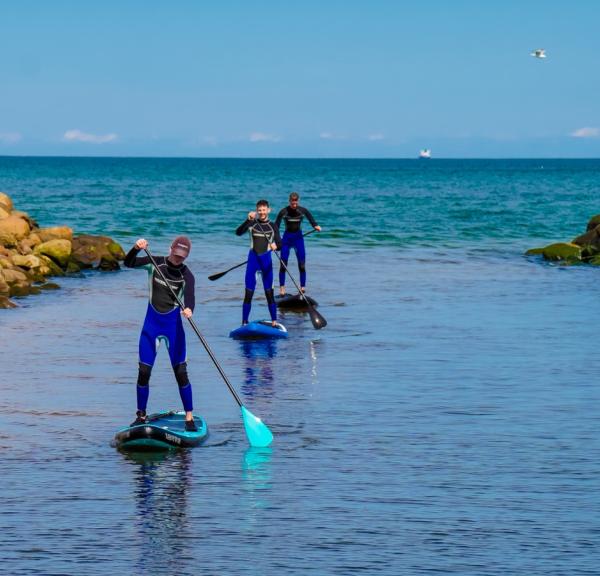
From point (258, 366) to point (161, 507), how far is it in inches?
356

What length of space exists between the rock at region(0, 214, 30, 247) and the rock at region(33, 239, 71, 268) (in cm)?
72

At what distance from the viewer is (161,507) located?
12945 millimetres

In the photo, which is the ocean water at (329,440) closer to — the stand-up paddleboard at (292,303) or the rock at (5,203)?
the stand-up paddleboard at (292,303)

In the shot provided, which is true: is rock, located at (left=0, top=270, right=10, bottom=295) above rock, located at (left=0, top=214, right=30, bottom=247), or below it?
below

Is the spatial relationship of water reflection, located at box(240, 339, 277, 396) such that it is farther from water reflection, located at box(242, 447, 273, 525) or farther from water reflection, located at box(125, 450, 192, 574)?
water reflection, located at box(125, 450, 192, 574)

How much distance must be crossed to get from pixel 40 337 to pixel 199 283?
1202 centimetres

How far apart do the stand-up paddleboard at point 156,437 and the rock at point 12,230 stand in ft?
82.5

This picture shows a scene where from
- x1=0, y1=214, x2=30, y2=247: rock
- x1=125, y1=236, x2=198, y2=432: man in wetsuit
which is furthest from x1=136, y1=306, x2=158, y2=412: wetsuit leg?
x1=0, y1=214, x2=30, y2=247: rock

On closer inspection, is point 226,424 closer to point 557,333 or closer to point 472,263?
point 557,333

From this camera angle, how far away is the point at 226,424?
17.2 meters

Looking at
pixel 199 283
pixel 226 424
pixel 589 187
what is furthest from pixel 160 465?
pixel 589 187

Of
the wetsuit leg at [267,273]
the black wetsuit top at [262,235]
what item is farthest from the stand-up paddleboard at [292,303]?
the black wetsuit top at [262,235]

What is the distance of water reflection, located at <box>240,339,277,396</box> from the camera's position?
64.7 feet

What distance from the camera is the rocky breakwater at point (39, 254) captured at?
34.9 m
